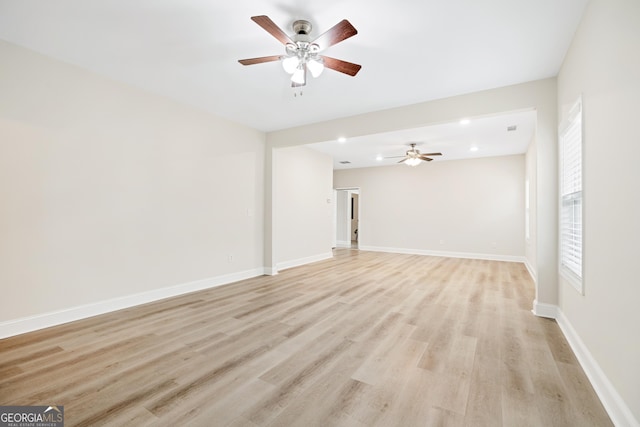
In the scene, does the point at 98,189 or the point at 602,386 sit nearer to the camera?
the point at 602,386

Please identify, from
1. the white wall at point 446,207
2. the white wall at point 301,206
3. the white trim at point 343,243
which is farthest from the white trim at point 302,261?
the white trim at point 343,243

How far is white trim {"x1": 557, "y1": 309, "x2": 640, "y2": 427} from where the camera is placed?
1486 mm

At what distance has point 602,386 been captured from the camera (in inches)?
70.4

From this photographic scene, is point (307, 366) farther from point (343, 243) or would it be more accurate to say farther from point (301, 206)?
point (343, 243)

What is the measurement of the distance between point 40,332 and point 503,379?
4.18 metres

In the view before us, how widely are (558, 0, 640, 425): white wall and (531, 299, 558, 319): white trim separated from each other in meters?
1.02

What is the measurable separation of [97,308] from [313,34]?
381cm

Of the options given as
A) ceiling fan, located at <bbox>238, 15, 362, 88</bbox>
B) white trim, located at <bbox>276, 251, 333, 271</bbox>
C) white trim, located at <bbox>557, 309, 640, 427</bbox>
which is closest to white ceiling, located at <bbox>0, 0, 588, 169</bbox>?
ceiling fan, located at <bbox>238, 15, 362, 88</bbox>

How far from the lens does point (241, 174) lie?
511cm

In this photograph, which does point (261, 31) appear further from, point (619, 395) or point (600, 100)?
point (619, 395)

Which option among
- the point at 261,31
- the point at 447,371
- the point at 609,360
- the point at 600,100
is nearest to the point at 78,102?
the point at 261,31

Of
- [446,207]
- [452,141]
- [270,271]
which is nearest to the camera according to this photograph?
[270,271]

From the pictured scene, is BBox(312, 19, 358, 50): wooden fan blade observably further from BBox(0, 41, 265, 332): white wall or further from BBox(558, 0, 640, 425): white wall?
BBox(0, 41, 265, 332): white wall

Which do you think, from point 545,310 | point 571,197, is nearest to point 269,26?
point 571,197
